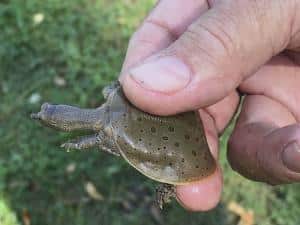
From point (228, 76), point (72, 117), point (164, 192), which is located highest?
point (228, 76)

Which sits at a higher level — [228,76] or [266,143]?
[228,76]

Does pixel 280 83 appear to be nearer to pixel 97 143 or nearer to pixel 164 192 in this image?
pixel 164 192

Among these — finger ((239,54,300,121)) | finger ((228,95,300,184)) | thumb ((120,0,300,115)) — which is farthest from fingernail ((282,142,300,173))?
finger ((239,54,300,121))

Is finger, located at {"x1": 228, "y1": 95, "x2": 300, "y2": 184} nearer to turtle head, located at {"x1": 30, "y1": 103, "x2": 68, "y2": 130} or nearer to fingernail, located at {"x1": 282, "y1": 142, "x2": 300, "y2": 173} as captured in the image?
fingernail, located at {"x1": 282, "y1": 142, "x2": 300, "y2": 173}

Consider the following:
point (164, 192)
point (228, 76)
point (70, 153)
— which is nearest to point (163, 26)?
point (228, 76)

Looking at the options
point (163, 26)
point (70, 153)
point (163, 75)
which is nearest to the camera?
point (163, 75)

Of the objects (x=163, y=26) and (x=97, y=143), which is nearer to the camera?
(x=97, y=143)

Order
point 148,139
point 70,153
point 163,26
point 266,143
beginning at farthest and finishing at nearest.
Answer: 1. point 70,153
2. point 163,26
3. point 266,143
4. point 148,139

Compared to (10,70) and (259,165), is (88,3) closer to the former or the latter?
(10,70)
